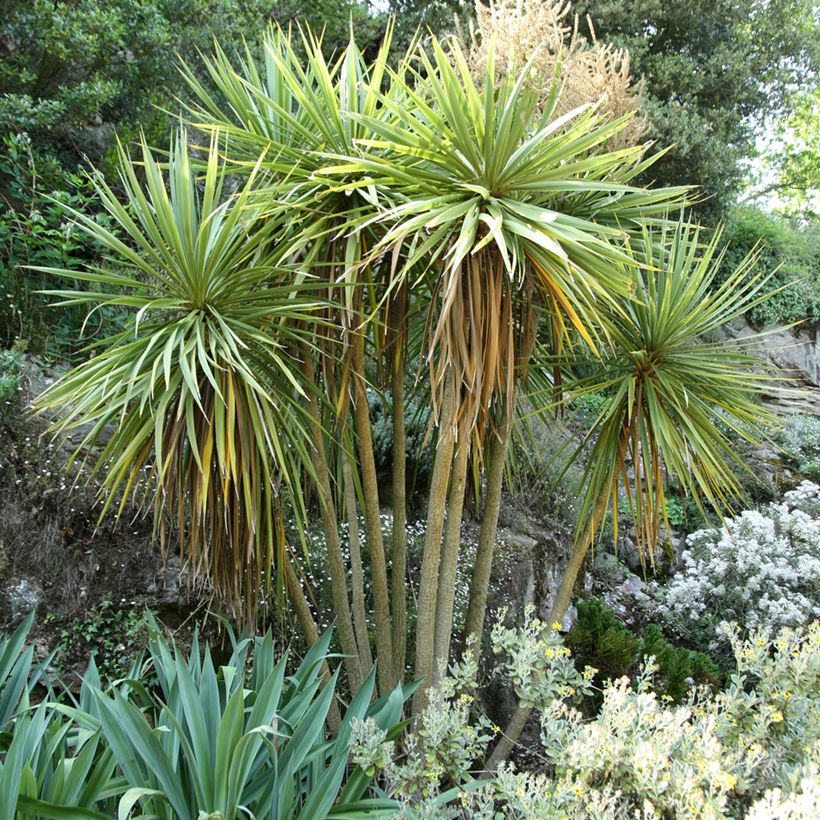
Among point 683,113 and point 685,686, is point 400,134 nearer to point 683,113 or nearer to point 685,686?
point 685,686

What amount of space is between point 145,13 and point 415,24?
5.25m

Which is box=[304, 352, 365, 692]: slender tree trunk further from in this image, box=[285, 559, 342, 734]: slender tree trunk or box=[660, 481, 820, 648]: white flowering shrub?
box=[660, 481, 820, 648]: white flowering shrub

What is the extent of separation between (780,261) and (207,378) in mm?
10951

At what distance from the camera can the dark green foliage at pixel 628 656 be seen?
4.57 meters

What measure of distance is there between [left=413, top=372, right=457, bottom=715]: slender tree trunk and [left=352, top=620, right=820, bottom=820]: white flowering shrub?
0.54m

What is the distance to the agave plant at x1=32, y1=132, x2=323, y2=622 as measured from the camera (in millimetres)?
2871

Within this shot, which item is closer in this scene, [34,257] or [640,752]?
[640,752]

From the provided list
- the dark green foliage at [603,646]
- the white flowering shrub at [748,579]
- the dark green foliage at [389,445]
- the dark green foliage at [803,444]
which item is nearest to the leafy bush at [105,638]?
the dark green foliage at [389,445]

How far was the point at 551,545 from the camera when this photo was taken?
6027mm

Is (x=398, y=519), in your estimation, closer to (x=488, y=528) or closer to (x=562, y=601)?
(x=488, y=528)

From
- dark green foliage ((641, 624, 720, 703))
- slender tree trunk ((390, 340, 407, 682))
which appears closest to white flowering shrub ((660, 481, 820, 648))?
dark green foliage ((641, 624, 720, 703))

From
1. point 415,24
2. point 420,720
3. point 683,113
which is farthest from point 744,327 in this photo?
point 420,720

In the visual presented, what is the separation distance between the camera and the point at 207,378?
2996 mm

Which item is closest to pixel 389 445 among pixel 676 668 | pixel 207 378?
pixel 676 668
